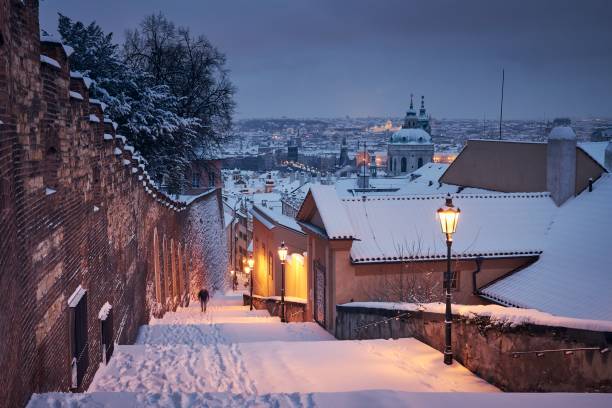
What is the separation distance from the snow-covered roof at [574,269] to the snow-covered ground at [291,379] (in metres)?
6.46

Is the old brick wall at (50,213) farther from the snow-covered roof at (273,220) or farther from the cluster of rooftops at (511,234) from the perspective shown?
the snow-covered roof at (273,220)

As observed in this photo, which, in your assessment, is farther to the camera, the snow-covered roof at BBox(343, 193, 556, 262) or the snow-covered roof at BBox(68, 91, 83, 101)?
the snow-covered roof at BBox(343, 193, 556, 262)

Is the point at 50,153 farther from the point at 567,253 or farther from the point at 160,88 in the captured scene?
the point at 160,88

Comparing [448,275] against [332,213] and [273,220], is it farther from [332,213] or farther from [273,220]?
[273,220]

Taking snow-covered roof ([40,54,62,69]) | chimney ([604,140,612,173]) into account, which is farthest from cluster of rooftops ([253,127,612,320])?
snow-covered roof ([40,54,62,69])

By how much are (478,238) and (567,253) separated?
8.95 ft

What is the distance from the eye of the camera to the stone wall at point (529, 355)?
8047 millimetres

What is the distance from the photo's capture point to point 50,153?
807cm

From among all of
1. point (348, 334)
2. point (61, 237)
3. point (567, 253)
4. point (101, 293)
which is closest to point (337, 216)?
point (348, 334)

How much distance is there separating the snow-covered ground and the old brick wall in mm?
734

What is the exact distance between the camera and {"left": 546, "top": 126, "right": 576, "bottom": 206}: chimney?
74.5 ft

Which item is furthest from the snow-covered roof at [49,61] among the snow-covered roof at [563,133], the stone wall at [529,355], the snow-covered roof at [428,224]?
the snow-covered roof at [563,133]

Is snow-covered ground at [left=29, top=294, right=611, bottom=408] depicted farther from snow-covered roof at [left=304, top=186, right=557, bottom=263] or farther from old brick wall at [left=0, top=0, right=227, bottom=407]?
snow-covered roof at [left=304, top=186, right=557, bottom=263]

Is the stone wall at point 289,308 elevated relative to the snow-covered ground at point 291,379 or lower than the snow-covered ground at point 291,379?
lower
